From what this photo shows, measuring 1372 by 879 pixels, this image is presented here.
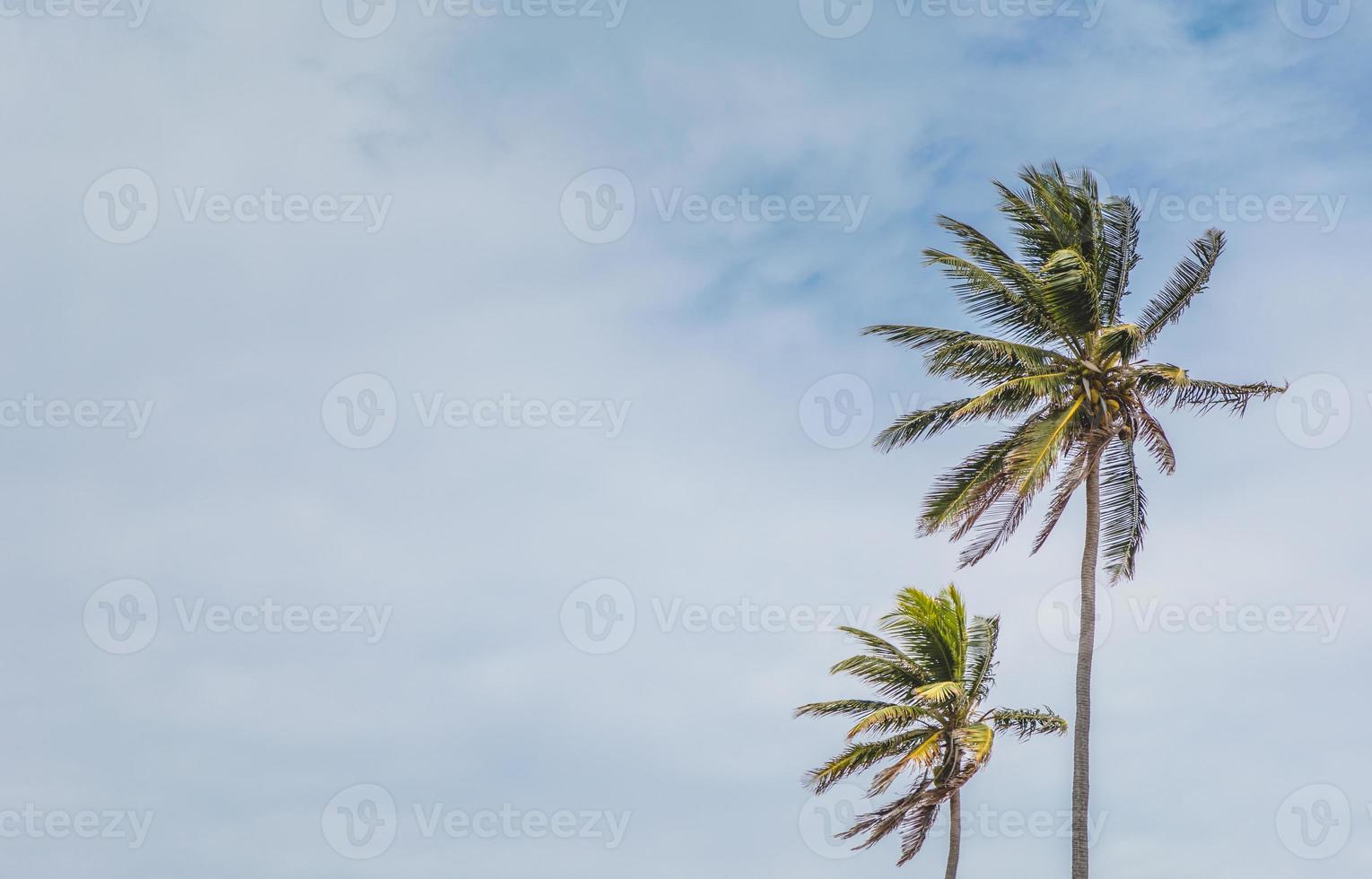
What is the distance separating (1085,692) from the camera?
1056 inches

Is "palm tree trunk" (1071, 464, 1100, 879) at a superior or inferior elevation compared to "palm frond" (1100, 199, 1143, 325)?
inferior

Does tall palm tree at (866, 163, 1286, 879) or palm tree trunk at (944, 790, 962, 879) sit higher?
tall palm tree at (866, 163, 1286, 879)

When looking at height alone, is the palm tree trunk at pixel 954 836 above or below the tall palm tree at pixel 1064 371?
below

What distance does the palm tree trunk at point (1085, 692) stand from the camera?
26.0 m

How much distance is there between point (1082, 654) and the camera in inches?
1070

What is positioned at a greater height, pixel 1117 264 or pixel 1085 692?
pixel 1117 264

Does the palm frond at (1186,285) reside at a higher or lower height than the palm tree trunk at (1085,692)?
higher

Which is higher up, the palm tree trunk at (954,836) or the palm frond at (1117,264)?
the palm frond at (1117,264)

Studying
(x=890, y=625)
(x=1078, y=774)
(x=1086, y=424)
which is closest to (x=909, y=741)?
(x=890, y=625)

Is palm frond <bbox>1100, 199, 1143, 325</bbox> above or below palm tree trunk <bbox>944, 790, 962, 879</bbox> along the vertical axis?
above

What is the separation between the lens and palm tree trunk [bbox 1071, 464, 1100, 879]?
2600 centimetres

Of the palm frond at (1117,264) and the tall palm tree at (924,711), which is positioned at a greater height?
the palm frond at (1117,264)

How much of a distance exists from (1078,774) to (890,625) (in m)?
7.54

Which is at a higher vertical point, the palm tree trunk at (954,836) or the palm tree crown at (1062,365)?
the palm tree crown at (1062,365)
